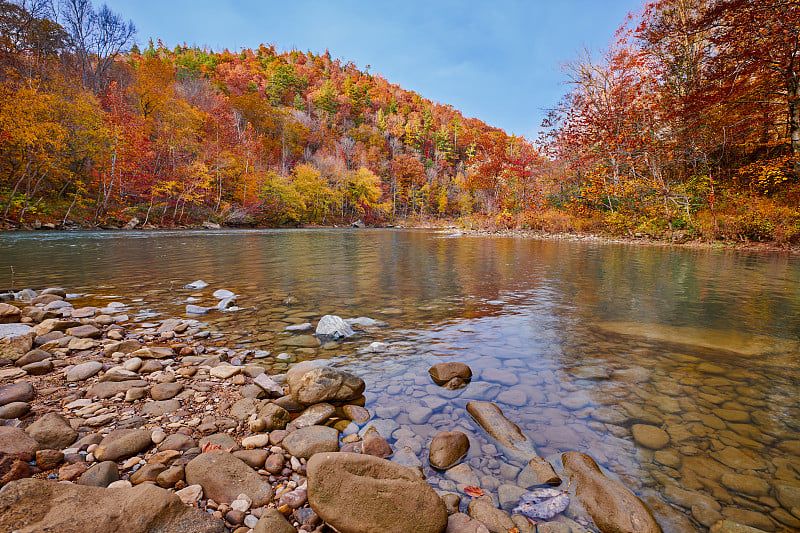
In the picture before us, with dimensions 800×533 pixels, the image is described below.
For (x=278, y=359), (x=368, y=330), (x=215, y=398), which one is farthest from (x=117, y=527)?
(x=368, y=330)

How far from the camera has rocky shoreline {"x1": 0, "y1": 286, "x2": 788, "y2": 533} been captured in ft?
4.64

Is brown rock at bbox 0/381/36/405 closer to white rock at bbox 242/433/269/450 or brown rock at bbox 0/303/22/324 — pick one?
white rock at bbox 242/433/269/450

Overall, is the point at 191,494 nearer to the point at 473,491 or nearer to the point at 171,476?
the point at 171,476

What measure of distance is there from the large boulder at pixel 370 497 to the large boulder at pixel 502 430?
752 mm

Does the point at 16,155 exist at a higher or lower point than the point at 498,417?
higher

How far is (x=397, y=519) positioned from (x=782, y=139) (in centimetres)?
2197

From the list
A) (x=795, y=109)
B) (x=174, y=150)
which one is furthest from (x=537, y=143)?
(x=174, y=150)

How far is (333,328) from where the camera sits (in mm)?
4207

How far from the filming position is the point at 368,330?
4.47m

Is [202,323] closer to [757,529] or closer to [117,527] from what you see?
[117,527]

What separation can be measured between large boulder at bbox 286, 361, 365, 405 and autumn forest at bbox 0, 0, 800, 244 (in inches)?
578

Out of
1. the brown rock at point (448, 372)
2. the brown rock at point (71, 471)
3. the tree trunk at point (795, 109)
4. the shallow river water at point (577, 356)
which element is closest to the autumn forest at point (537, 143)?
the tree trunk at point (795, 109)

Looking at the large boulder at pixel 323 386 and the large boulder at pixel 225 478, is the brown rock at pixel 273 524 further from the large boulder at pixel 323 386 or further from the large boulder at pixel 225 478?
the large boulder at pixel 323 386

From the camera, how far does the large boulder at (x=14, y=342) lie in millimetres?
3160
